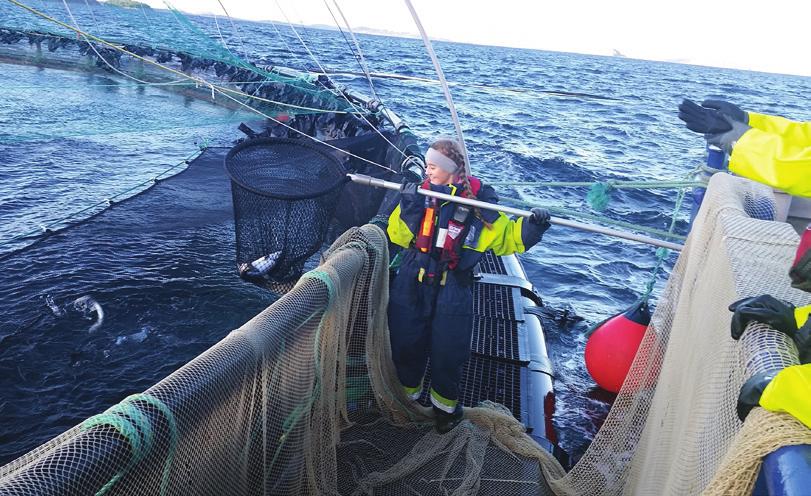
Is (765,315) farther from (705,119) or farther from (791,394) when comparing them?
(705,119)

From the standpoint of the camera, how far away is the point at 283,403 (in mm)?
2227

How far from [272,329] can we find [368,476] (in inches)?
62.4

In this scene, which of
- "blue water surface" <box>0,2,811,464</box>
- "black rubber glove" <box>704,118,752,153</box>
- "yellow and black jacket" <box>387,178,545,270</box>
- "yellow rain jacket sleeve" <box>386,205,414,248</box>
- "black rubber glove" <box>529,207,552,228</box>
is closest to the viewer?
"black rubber glove" <box>704,118,752,153</box>

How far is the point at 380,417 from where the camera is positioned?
3.75 m

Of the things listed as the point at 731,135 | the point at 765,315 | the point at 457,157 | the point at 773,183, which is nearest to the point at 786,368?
the point at 765,315

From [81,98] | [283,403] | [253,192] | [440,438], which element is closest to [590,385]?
[440,438]

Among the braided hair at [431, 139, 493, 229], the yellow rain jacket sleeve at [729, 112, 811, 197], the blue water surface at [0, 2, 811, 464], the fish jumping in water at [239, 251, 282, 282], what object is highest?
the yellow rain jacket sleeve at [729, 112, 811, 197]

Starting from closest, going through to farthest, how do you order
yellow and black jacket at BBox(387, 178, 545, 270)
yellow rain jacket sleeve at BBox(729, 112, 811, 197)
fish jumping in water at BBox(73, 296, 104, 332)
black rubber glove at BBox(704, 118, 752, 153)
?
yellow rain jacket sleeve at BBox(729, 112, 811, 197), black rubber glove at BBox(704, 118, 752, 153), yellow and black jacket at BBox(387, 178, 545, 270), fish jumping in water at BBox(73, 296, 104, 332)

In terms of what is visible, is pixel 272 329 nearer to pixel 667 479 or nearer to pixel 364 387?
pixel 667 479

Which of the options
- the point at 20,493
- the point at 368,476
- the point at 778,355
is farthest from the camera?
the point at 368,476

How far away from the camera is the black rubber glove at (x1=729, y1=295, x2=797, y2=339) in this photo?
4.71 ft

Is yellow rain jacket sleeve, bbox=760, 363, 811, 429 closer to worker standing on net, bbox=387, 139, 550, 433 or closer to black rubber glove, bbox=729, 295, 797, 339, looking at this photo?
black rubber glove, bbox=729, 295, 797, 339

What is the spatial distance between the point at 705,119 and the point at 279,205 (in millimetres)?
3272

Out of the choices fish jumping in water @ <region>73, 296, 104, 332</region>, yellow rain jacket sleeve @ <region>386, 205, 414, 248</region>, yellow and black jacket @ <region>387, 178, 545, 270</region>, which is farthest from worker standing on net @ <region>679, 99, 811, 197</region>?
fish jumping in water @ <region>73, 296, 104, 332</region>
